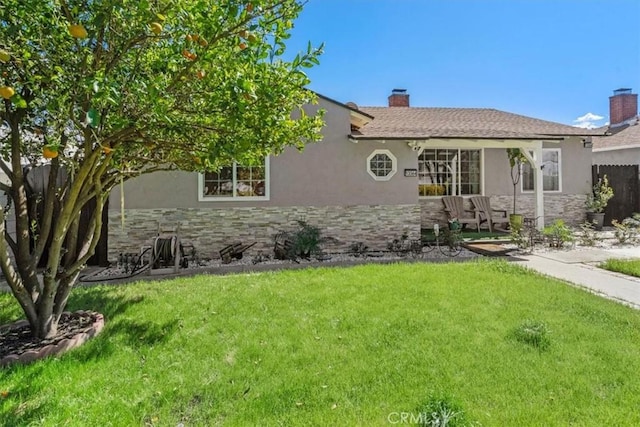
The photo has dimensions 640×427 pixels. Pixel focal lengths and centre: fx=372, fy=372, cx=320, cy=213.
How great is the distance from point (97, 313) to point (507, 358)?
16.1 feet

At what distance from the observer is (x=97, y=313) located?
192 inches

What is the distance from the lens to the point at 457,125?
1321cm

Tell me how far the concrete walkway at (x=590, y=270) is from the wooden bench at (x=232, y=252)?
21.1ft

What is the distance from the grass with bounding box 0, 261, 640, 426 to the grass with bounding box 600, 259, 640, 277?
2382 mm

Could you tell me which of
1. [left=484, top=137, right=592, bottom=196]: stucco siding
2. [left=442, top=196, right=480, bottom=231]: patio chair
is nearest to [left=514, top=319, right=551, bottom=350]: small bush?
[left=442, top=196, right=480, bottom=231]: patio chair

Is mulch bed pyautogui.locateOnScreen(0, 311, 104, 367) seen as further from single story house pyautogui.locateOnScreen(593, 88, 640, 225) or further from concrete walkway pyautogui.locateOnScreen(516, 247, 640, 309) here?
single story house pyautogui.locateOnScreen(593, 88, 640, 225)

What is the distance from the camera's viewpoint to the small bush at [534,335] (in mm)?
3834

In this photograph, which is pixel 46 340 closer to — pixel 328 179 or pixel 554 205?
pixel 328 179

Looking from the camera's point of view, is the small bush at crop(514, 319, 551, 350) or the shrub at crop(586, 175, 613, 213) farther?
the shrub at crop(586, 175, 613, 213)

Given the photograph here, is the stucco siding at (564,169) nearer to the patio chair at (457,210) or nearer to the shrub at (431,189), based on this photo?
the patio chair at (457,210)

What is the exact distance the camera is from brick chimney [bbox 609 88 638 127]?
21.0 meters

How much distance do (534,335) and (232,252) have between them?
662 cm

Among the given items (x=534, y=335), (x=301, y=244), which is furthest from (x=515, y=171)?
(x=534, y=335)

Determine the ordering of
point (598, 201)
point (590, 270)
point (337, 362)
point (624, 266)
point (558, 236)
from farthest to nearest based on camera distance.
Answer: point (598, 201) → point (558, 236) → point (590, 270) → point (624, 266) → point (337, 362)
